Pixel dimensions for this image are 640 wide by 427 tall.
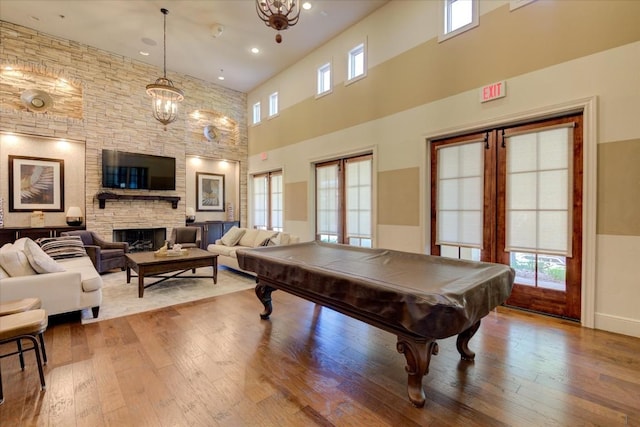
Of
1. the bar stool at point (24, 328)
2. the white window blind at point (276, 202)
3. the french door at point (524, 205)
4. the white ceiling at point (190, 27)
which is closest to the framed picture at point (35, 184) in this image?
the white ceiling at point (190, 27)

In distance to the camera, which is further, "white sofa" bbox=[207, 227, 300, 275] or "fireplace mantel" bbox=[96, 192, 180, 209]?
"fireplace mantel" bbox=[96, 192, 180, 209]

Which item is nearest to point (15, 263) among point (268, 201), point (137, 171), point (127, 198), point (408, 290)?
point (408, 290)

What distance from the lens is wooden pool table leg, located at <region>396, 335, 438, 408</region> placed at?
1834mm

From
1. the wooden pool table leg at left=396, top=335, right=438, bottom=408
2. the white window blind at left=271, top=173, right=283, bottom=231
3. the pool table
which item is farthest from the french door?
the white window blind at left=271, top=173, right=283, bottom=231

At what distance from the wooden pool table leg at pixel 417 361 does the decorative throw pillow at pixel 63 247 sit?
→ 17.3 feet

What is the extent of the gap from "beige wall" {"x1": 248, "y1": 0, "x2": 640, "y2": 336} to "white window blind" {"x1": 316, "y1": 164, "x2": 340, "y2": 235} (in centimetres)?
37

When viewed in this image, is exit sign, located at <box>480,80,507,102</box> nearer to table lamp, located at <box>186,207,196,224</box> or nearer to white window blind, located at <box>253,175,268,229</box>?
white window blind, located at <box>253,175,268,229</box>

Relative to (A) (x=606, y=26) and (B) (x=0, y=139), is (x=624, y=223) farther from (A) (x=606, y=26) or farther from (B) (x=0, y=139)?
(B) (x=0, y=139)

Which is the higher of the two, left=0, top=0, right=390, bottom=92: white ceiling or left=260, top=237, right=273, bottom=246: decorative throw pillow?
left=0, top=0, right=390, bottom=92: white ceiling

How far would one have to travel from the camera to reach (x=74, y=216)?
6.10 metres

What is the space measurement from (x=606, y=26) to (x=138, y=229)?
8854 millimetres

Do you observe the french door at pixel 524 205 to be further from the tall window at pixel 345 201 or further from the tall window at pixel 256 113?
the tall window at pixel 256 113

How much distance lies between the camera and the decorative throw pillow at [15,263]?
284 cm

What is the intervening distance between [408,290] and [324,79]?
576cm
